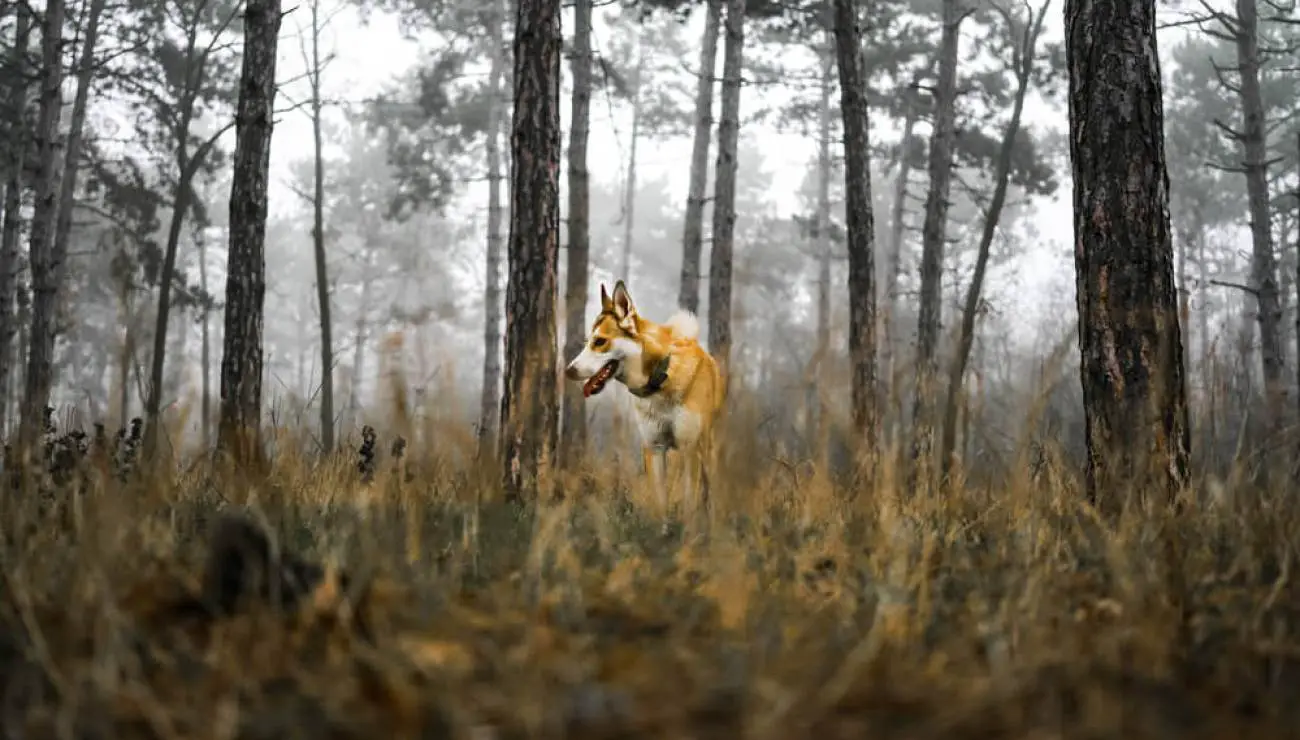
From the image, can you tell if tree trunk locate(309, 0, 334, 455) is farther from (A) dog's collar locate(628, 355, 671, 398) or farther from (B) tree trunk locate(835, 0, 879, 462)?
(B) tree trunk locate(835, 0, 879, 462)

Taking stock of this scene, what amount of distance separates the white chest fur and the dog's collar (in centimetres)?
4

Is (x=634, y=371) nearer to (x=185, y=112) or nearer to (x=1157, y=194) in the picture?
(x=1157, y=194)

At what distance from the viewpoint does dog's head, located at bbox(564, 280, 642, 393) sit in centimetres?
614

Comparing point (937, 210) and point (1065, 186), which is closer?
point (937, 210)

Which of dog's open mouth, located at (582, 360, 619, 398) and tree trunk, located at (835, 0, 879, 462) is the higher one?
tree trunk, located at (835, 0, 879, 462)

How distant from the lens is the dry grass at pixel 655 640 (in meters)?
1.45

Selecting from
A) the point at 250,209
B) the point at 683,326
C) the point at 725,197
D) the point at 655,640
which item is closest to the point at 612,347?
the point at 683,326

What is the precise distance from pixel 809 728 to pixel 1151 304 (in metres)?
4.06

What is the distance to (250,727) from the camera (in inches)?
55.7

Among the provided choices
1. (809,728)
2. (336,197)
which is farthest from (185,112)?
(336,197)

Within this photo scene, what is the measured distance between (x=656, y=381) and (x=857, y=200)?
17.0 ft

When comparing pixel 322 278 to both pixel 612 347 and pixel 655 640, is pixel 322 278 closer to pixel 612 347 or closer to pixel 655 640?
pixel 612 347

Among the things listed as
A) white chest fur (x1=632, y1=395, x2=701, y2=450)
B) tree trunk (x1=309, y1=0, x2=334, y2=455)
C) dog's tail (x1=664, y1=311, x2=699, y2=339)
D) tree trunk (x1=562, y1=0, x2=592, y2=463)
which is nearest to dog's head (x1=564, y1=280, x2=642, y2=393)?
white chest fur (x1=632, y1=395, x2=701, y2=450)

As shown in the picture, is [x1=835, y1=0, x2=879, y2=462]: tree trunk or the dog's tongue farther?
[x1=835, y1=0, x2=879, y2=462]: tree trunk
